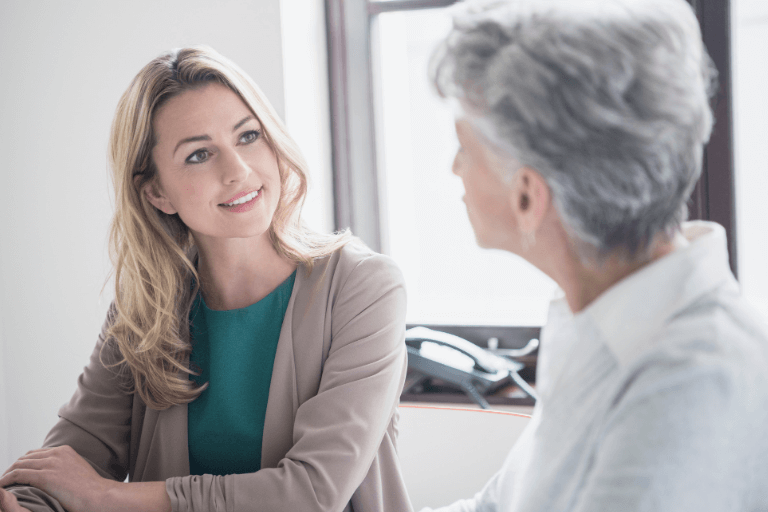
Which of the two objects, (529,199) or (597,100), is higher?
(597,100)

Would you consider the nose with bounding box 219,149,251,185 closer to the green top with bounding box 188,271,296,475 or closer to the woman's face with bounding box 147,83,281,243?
the woman's face with bounding box 147,83,281,243

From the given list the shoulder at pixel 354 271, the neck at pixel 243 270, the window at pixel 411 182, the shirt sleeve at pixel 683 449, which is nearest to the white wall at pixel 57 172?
the window at pixel 411 182

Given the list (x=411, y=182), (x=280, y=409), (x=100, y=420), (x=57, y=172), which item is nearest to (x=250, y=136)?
(x=280, y=409)

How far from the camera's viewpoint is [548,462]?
694 mm

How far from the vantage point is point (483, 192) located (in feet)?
2.36

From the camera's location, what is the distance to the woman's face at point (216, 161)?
126 cm

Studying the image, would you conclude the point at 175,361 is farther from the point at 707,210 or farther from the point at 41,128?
the point at 707,210

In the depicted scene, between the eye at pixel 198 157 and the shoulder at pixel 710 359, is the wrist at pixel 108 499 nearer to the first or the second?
the eye at pixel 198 157

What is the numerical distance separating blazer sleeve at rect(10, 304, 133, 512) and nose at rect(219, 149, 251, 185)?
488mm

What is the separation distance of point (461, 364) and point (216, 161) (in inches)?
42.9

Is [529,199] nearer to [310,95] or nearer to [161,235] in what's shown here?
[161,235]

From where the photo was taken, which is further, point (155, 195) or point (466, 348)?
point (466, 348)

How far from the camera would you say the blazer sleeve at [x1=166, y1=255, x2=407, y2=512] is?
108cm

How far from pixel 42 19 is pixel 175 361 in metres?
1.60
